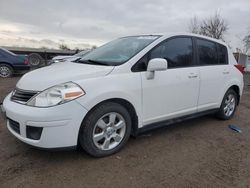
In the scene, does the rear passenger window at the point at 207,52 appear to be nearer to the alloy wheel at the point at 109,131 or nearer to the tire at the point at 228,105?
the tire at the point at 228,105

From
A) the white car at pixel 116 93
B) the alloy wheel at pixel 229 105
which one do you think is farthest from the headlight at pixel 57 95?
the alloy wheel at pixel 229 105

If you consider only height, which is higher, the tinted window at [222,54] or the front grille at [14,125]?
the tinted window at [222,54]

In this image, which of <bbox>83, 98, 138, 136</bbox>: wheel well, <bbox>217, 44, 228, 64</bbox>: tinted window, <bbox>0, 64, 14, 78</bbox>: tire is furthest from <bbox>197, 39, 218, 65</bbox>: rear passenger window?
<bbox>0, 64, 14, 78</bbox>: tire

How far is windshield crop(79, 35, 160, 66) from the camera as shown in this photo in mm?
3375

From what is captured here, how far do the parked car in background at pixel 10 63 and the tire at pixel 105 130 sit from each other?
9701 millimetres

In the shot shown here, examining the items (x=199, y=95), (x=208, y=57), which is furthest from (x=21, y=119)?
(x=208, y=57)

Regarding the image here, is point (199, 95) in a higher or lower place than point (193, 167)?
higher

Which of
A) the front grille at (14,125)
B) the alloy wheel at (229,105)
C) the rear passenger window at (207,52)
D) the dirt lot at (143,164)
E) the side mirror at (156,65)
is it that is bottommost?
the dirt lot at (143,164)

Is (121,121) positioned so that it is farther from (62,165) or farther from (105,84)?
(62,165)

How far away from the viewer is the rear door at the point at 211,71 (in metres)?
4.16

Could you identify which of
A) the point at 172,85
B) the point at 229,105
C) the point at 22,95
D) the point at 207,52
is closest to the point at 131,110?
the point at 172,85

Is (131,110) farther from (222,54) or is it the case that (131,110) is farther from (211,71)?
(222,54)

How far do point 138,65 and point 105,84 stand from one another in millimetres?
612

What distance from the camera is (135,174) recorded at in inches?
107
